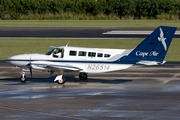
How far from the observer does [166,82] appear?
96.0 feet

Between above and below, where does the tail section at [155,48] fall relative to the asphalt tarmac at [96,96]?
above

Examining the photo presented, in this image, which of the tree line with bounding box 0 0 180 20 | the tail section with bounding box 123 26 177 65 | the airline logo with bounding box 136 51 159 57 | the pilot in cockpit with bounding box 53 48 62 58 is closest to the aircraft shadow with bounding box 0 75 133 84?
the pilot in cockpit with bounding box 53 48 62 58

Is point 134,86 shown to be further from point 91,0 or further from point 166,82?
point 91,0

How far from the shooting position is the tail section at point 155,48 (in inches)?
1105

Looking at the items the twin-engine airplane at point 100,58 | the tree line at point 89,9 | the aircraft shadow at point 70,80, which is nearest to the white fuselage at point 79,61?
the twin-engine airplane at point 100,58

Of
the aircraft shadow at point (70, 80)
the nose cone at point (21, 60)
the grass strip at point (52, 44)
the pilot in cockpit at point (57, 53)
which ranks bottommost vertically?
the grass strip at point (52, 44)

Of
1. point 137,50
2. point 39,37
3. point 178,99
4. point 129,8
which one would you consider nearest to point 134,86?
point 137,50

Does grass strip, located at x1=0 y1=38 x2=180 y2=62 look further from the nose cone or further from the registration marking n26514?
the registration marking n26514

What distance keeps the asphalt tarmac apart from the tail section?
4.30 ft

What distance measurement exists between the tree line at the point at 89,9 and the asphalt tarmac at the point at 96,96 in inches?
1865

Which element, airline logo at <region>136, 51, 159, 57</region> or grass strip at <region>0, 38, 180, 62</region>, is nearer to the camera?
airline logo at <region>136, 51, 159, 57</region>

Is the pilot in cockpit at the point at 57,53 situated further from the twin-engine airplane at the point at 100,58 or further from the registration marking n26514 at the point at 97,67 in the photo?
the registration marking n26514 at the point at 97,67

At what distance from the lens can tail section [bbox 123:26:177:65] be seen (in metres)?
28.1

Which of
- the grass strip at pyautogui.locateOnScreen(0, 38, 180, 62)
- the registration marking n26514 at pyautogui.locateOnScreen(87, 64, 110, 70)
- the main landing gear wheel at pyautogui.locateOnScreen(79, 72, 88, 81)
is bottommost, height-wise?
the grass strip at pyautogui.locateOnScreen(0, 38, 180, 62)
